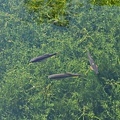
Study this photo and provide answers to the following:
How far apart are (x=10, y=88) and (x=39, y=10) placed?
513 cm

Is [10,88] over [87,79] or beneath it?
beneath

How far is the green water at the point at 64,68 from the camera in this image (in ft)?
35.4

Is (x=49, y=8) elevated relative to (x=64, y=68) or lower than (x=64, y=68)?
elevated

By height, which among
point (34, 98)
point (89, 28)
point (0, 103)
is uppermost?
point (89, 28)

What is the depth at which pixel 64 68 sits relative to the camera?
12352 millimetres

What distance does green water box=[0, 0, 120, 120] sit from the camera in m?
10.8

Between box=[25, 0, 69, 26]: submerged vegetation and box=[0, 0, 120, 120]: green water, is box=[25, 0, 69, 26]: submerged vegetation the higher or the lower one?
the higher one

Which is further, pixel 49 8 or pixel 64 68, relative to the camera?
pixel 64 68

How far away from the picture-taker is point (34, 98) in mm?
11672

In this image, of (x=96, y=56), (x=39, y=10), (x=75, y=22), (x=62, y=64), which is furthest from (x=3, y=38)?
(x=39, y=10)

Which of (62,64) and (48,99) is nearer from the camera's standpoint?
(48,99)

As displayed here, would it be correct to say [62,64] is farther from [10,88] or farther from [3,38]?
[3,38]

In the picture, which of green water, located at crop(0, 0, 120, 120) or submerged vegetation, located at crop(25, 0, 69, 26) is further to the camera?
green water, located at crop(0, 0, 120, 120)

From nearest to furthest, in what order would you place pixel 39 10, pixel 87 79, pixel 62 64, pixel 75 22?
1. pixel 39 10
2. pixel 87 79
3. pixel 62 64
4. pixel 75 22
